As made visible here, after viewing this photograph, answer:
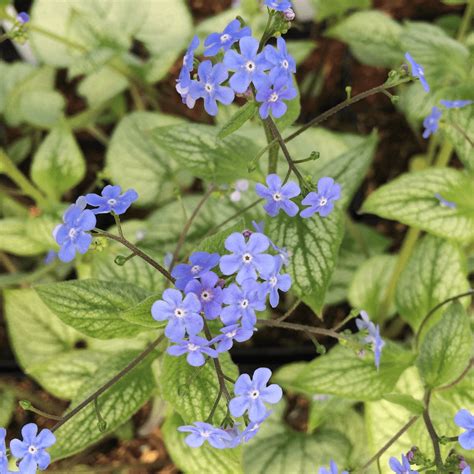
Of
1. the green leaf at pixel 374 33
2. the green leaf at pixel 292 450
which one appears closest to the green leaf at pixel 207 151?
the green leaf at pixel 292 450

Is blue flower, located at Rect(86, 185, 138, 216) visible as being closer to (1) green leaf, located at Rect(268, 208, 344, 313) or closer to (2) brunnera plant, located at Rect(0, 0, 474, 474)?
(2) brunnera plant, located at Rect(0, 0, 474, 474)

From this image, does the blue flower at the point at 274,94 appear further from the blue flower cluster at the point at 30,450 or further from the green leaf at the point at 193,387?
the blue flower cluster at the point at 30,450

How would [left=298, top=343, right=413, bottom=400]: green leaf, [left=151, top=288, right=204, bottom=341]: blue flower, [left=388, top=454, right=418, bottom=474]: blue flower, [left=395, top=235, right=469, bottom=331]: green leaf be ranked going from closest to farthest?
[left=151, top=288, right=204, bottom=341]: blue flower < [left=388, top=454, right=418, bottom=474]: blue flower < [left=298, top=343, right=413, bottom=400]: green leaf < [left=395, top=235, right=469, bottom=331]: green leaf

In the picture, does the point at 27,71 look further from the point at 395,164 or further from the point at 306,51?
the point at 395,164

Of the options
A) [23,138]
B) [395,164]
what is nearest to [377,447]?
[395,164]

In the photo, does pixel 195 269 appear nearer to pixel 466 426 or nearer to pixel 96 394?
pixel 96 394

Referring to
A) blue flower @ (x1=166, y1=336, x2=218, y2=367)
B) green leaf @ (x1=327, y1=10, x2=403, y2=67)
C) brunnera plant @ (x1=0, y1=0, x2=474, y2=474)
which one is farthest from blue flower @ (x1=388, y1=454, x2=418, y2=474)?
green leaf @ (x1=327, y1=10, x2=403, y2=67)
